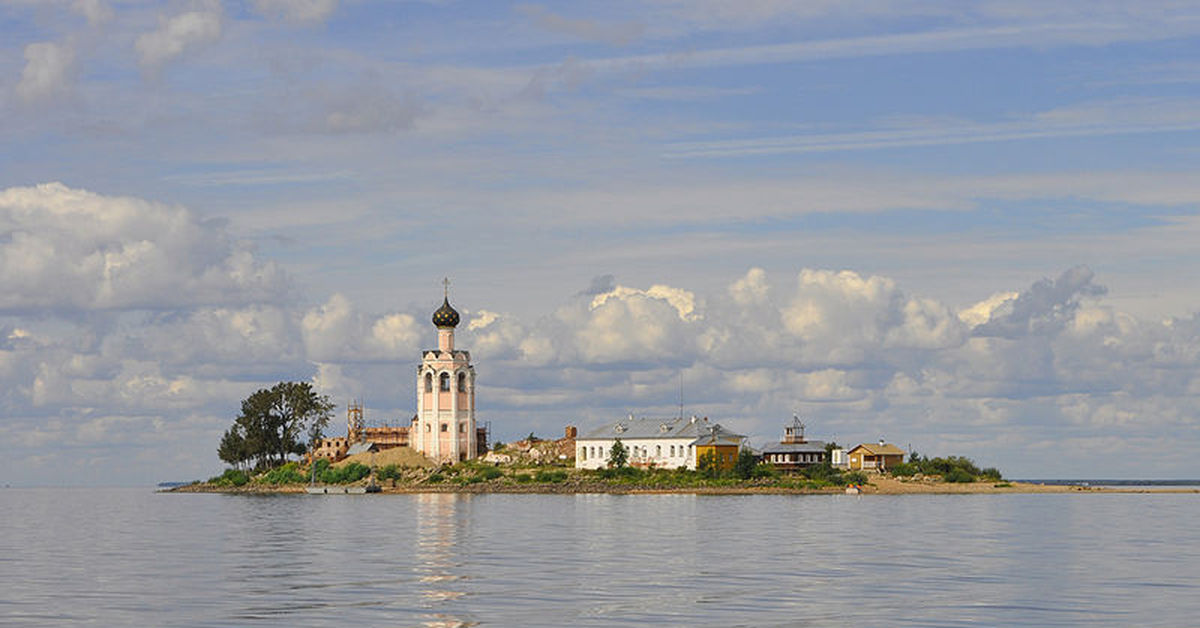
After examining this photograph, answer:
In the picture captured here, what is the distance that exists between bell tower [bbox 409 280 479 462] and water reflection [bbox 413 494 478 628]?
5649cm

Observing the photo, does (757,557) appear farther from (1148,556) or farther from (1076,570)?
(1148,556)

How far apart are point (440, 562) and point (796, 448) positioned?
113 m

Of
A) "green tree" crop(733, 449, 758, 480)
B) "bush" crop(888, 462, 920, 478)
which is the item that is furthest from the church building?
"bush" crop(888, 462, 920, 478)

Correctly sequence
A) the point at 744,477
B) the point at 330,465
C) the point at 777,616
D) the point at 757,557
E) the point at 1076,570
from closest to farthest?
the point at 777,616, the point at 1076,570, the point at 757,557, the point at 744,477, the point at 330,465

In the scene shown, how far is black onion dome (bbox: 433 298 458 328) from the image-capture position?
167125mm

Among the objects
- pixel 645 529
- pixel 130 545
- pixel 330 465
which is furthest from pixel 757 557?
pixel 330 465

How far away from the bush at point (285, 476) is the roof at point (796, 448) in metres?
54.8

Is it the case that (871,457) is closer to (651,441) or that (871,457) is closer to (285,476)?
(651,441)

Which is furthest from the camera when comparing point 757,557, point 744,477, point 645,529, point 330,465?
point 330,465

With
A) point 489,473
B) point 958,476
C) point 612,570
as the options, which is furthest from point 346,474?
point 612,570

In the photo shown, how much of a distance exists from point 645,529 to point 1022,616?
40.7 m

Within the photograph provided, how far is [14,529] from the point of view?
90562mm

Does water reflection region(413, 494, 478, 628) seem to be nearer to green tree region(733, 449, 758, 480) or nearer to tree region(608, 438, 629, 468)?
green tree region(733, 449, 758, 480)

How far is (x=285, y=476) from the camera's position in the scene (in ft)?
577
